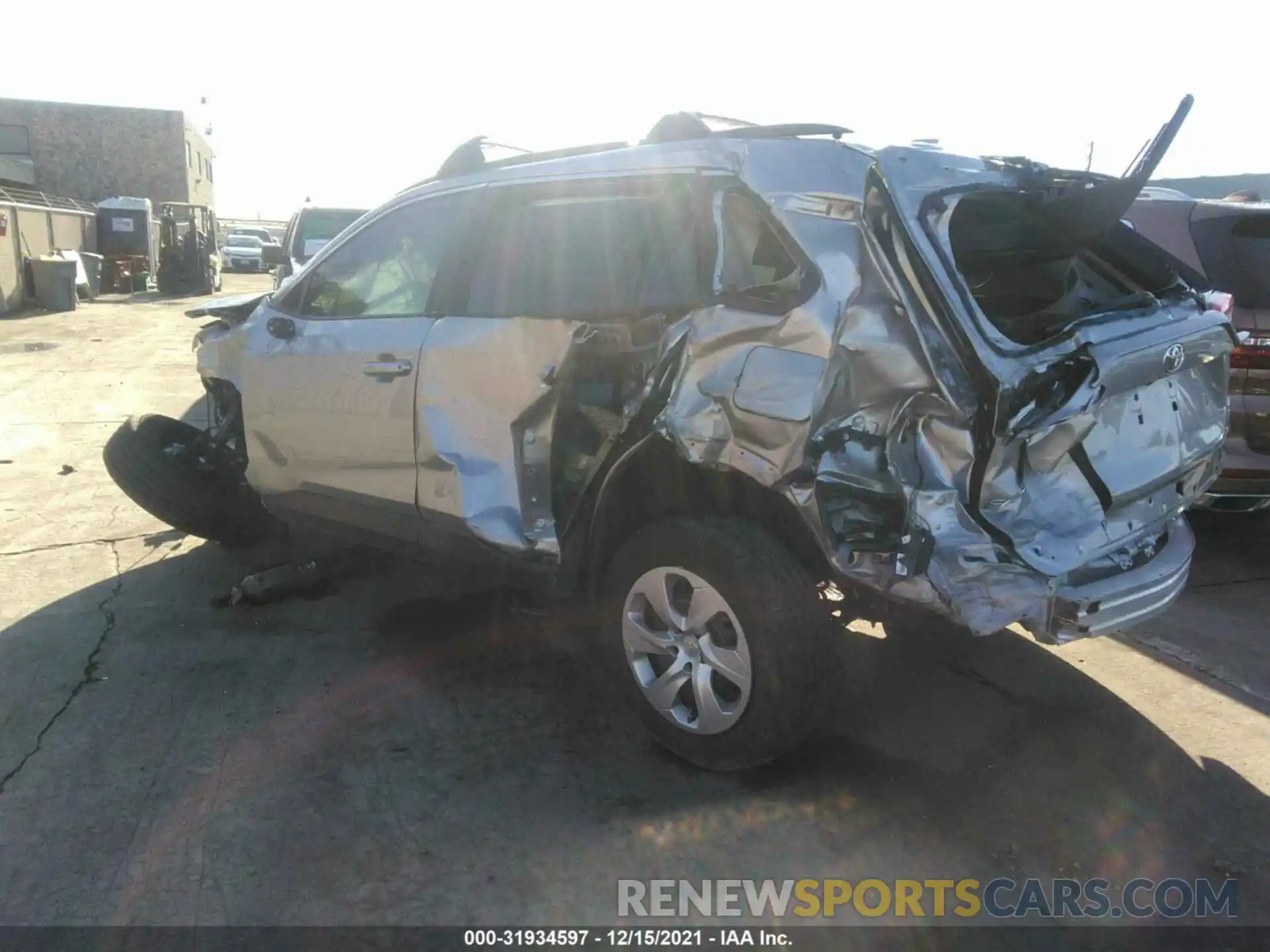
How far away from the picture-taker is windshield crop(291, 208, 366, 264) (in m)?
12.3

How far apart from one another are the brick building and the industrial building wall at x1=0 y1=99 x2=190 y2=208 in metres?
0.03

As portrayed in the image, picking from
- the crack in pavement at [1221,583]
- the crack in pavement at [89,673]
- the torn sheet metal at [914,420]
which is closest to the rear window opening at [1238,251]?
the crack in pavement at [1221,583]

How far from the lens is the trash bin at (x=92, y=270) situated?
21.3 m

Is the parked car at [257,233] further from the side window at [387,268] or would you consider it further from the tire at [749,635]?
the tire at [749,635]

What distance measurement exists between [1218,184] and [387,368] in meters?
23.9

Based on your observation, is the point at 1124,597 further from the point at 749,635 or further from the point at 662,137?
the point at 662,137

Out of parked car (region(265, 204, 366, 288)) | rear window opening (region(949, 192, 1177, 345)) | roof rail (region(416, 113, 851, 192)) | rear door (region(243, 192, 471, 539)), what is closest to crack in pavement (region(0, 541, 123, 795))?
rear door (region(243, 192, 471, 539))

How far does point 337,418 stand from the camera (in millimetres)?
4105

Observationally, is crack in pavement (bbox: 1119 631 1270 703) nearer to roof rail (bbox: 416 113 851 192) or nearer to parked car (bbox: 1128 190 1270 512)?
parked car (bbox: 1128 190 1270 512)

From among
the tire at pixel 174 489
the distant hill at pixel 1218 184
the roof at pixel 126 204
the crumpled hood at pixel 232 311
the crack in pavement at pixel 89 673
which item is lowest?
the crack in pavement at pixel 89 673

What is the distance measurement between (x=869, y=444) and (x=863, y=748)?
1.25 meters

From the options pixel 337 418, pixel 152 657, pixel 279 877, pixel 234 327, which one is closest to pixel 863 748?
pixel 279 877

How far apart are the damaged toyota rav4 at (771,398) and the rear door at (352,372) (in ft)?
0.07

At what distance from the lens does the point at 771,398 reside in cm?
281
